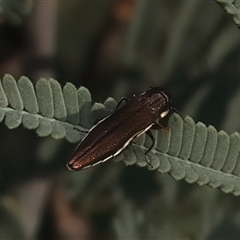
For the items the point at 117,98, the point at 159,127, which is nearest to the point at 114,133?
the point at 159,127

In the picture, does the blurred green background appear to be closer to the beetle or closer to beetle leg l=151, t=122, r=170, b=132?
the beetle

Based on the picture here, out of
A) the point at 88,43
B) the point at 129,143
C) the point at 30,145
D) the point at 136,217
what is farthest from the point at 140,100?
the point at 88,43

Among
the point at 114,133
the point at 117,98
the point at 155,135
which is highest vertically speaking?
the point at 155,135

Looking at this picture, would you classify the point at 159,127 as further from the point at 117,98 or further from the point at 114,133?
the point at 117,98

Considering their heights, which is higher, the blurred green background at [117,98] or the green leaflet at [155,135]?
the green leaflet at [155,135]

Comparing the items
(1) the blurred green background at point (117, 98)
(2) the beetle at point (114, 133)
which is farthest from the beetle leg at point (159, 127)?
(1) the blurred green background at point (117, 98)

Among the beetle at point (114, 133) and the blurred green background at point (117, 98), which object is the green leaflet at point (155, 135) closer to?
the beetle at point (114, 133)

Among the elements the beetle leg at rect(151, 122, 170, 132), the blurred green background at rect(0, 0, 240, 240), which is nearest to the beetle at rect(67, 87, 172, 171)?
the beetle leg at rect(151, 122, 170, 132)

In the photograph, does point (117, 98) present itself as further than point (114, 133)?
Yes
